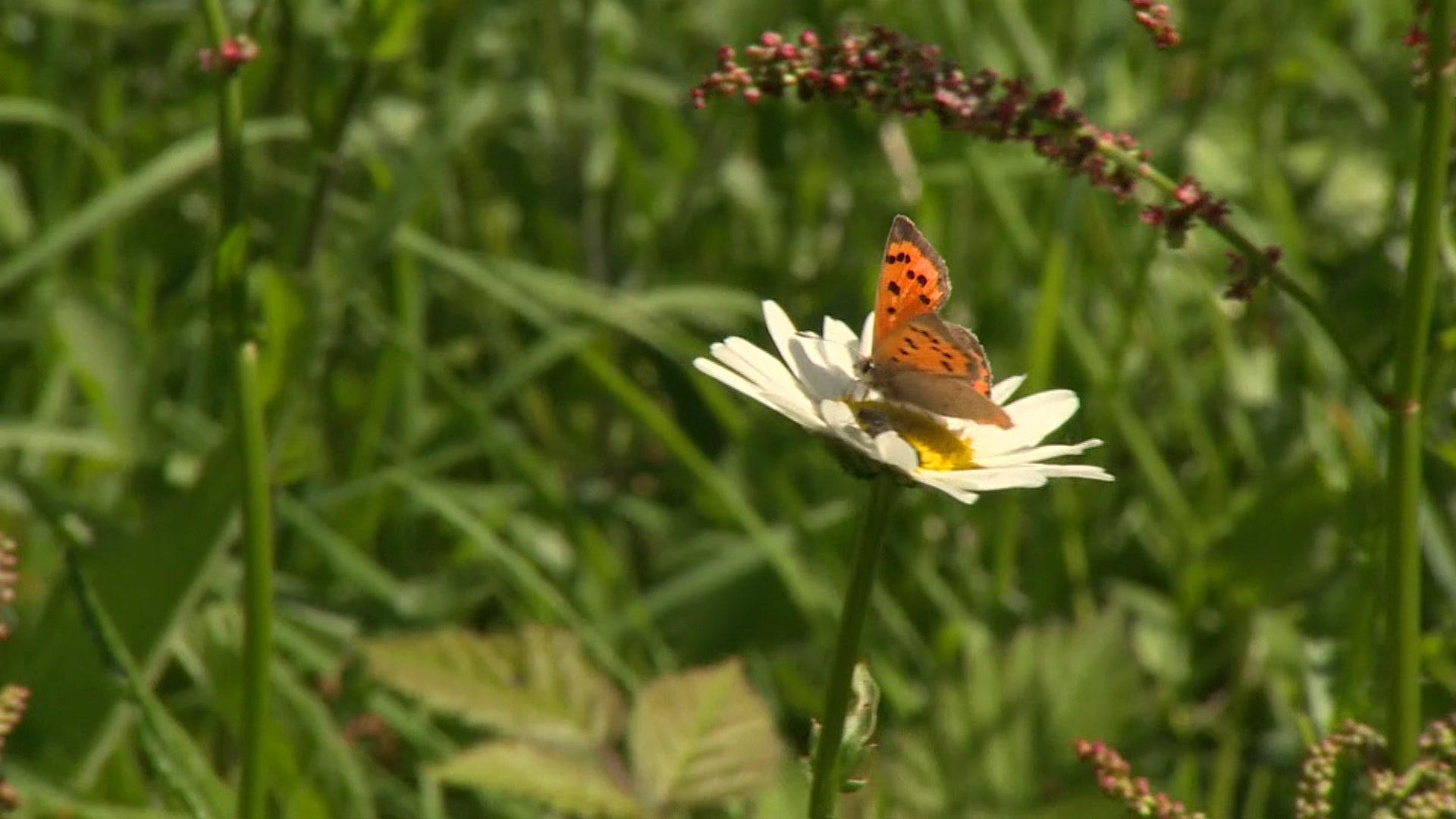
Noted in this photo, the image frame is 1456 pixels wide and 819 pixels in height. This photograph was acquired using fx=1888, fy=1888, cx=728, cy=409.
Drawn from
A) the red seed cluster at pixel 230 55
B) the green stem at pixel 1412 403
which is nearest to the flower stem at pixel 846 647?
the green stem at pixel 1412 403

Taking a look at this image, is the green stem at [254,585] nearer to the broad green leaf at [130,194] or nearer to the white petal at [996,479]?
the white petal at [996,479]

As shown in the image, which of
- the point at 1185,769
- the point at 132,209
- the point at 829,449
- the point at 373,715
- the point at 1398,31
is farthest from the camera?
the point at 1398,31

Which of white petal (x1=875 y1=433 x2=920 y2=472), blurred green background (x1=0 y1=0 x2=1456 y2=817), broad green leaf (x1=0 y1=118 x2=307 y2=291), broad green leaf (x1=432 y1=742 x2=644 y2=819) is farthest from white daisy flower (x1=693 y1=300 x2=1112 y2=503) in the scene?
broad green leaf (x1=0 y1=118 x2=307 y2=291)

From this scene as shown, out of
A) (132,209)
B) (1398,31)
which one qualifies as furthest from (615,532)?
(1398,31)

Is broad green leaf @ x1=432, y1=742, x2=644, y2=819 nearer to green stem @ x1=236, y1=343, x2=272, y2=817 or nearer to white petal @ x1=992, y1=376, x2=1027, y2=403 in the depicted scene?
green stem @ x1=236, y1=343, x2=272, y2=817

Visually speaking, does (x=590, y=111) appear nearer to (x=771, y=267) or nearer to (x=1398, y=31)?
(x=771, y=267)
